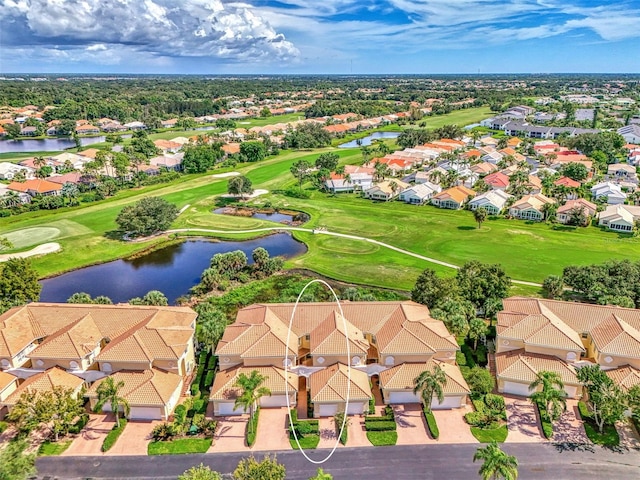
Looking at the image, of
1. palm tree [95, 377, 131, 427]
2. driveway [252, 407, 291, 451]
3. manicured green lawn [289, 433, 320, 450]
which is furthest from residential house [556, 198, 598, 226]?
palm tree [95, 377, 131, 427]

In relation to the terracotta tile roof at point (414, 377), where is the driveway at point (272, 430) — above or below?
below

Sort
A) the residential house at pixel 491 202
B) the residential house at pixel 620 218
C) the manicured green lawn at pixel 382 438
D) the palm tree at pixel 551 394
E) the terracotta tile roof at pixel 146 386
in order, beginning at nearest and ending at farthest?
the manicured green lawn at pixel 382 438 < the palm tree at pixel 551 394 < the terracotta tile roof at pixel 146 386 < the residential house at pixel 620 218 < the residential house at pixel 491 202

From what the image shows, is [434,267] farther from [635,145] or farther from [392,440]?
[635,145]

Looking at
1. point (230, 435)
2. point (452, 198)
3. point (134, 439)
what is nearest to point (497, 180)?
point (452, 198)

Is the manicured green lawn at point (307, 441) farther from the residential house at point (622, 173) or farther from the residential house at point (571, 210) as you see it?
the residential house at point (622, 173)

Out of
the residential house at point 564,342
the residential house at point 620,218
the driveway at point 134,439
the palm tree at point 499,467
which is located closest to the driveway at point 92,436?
the driveway at point 134,439

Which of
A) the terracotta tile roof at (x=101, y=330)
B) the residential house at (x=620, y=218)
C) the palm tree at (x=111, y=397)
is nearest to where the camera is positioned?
the palm tree at (x=111, y=397)

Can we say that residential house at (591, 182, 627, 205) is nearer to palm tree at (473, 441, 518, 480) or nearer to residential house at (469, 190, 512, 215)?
residential house at (469, 190, 512, 215)
